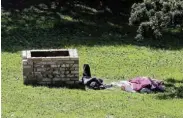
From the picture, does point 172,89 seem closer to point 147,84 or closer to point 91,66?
point 147,84

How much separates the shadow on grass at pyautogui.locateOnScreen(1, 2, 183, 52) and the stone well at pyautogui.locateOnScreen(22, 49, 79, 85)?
15.4 feet

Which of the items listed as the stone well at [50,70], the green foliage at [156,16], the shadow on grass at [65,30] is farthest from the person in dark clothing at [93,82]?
the shadow on grass at [65,30]

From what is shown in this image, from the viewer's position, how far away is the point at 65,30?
850 inches

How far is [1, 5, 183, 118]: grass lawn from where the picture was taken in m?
11.7

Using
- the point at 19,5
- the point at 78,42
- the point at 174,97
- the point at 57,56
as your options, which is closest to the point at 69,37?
the point at 78,42

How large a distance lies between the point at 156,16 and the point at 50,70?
3.12 meters

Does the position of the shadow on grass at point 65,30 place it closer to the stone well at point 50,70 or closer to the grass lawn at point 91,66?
the grass lawn at point 91,66

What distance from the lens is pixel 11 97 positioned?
12.4 meters

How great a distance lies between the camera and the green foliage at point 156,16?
41.6 ft

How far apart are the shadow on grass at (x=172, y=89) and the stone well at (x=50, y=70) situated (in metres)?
2.36

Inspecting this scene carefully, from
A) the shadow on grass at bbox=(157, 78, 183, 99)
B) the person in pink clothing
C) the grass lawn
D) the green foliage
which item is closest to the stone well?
the grass lawn

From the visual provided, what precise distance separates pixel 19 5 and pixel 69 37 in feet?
13.5

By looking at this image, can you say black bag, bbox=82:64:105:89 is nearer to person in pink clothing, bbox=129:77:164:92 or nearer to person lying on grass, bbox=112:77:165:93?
person lying on grass, bbox=112:77:165:93

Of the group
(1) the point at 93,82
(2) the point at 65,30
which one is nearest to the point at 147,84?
(1) the point at 93,82
